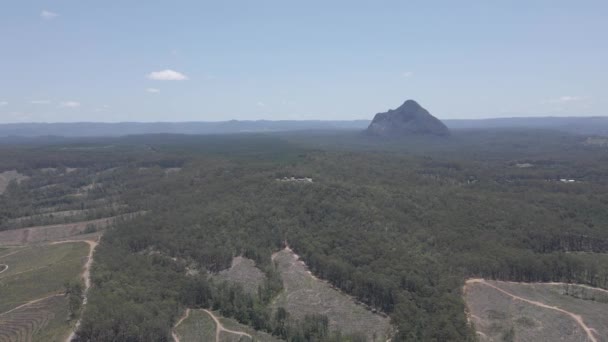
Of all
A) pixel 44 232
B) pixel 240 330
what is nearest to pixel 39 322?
pixel 240 330

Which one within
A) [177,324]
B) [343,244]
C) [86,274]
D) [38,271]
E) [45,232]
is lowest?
[177,324]

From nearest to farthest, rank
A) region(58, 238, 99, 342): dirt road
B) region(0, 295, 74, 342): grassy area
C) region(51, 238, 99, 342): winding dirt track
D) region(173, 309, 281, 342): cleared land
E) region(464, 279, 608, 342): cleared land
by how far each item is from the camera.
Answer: region(0, 295, 74, 342): grassy area
region(51, 238, 99, 342): winding dirt track
region(58, 238, 99, 342): dirt road
region(464, 279, 608, 342): cleared land
region(173, 309, 281, 342): cleared land

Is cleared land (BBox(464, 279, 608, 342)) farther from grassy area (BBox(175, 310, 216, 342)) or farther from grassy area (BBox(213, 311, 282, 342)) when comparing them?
grassy area (BBox(175, 310, 216, 342))

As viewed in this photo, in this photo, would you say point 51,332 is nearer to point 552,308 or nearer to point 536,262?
point 552,308

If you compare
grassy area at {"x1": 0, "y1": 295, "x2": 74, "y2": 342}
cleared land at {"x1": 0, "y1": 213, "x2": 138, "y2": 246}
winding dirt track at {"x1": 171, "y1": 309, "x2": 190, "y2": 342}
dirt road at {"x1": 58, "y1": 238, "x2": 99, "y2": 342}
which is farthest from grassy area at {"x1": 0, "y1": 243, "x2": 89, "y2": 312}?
winding dirt track at {"x1": 171, "y1": 309, "x2": 190, "y2": 342}

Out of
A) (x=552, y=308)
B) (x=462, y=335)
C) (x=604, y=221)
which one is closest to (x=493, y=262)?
(x=552, y=308)

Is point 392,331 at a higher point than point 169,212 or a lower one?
lower

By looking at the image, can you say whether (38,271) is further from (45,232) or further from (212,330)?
(212,330)
